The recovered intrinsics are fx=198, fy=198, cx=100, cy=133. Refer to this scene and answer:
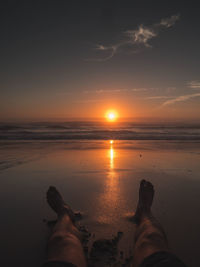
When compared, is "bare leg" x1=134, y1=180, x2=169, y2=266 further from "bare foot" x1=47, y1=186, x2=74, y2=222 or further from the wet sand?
"bare foot" x1=47, y1=186, x2=74, y2=222

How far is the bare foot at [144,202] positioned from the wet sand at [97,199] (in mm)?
217

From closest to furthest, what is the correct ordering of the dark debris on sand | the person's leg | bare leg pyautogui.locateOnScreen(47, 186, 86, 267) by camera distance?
the person's leg, bare leg pyautogui.locateOnScreen(47, 186, 86, 267), the dark debris on sand

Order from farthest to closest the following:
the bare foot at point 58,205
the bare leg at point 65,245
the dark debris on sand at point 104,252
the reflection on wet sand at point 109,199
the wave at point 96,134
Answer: the wave at point 96,134 → the reflection on wet sand at point 109,199 → the bare foot at point 58,205 → the dark debris on sand at point 104,252 → the bare leg at point 65,245

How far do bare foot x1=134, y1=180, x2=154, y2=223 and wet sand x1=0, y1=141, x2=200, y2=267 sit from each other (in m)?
0.22

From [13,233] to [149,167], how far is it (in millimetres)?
4676

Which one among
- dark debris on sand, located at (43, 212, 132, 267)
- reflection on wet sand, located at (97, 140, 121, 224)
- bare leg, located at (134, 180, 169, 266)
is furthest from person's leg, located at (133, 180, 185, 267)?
reflection on wet sand, located at (97, 140, 121, 224)

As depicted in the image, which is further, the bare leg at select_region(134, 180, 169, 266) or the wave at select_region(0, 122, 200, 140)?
the wave at select_region(0, 122, 200, 140)

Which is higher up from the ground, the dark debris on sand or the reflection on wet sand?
the reflection on wet sand

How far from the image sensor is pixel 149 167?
256 inches

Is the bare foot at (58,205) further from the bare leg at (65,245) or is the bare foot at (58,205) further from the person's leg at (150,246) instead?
the person's leg at (150,246)

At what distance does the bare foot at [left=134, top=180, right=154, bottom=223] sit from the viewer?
9.87 feet

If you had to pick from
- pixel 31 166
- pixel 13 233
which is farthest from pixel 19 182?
pixel 13 233

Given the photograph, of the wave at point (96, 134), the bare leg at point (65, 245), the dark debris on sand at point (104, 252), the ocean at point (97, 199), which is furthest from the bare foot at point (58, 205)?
the wave at point (96, 134)

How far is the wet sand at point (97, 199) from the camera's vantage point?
8.38 feet
